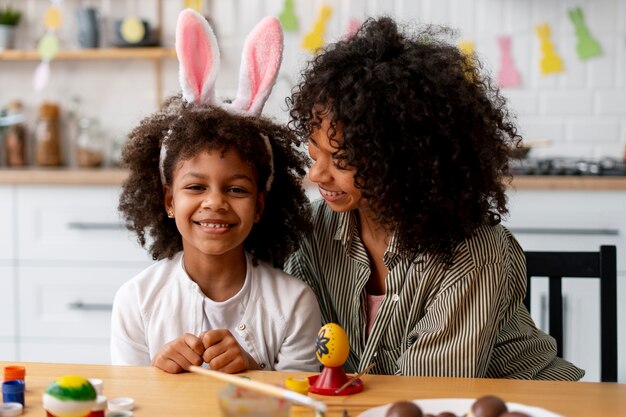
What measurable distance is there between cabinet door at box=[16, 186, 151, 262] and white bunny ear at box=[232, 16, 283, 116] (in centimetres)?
155

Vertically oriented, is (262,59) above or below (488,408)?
above

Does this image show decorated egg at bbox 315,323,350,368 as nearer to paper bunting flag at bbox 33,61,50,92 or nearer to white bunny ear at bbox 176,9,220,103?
white bunny ear at bbox 176,9,220,103

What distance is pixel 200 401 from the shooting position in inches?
44.3

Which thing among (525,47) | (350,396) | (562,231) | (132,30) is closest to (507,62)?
(525,47)

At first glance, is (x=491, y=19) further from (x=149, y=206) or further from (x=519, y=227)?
(x=149, y=206)

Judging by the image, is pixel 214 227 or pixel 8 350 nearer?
pixel 214 227

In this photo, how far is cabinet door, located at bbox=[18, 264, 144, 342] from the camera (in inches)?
121

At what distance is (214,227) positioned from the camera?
152 cm

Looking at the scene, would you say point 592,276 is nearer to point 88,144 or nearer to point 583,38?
point 583,38

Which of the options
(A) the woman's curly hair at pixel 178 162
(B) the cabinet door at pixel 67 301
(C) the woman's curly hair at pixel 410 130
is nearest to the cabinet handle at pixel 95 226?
(B) the cabinet door at pixel 67 301

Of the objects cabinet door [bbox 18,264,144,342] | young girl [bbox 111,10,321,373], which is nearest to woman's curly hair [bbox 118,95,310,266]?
young girl [bbox 111,10,321,373]

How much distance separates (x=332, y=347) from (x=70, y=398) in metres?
0.36

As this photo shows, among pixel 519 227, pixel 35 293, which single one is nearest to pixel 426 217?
pixel 519 227

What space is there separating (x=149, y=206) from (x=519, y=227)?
1.54 m
